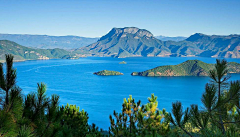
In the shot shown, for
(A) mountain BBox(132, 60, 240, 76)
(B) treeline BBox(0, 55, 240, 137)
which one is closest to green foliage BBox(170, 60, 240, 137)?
(B) treeline BBox(0, 55, 240, 137)

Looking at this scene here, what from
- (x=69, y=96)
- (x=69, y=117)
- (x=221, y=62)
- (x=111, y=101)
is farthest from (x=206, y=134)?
(x=69, y=96)

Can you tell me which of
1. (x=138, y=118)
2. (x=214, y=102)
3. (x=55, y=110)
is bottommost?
(x=138, y=118)

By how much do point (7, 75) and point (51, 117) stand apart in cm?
122

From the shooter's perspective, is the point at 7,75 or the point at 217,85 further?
the point at 217,85

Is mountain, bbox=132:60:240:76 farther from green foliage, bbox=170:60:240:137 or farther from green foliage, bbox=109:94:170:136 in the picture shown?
green foliage, bbox=170:60:240:137

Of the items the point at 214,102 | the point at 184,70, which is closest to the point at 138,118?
the point at 214,102

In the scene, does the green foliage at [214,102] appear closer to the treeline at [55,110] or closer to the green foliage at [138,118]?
the treeline at [55,110]

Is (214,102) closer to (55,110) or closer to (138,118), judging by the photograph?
(55,110)

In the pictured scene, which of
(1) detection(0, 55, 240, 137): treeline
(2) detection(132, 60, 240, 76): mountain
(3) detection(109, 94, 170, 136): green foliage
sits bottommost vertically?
(2) detection(132, 60, 240, 76): mountain

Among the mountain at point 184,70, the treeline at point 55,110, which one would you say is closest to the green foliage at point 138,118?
the treeline at point 55,110

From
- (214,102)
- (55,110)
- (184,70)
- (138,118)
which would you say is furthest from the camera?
(184,70)

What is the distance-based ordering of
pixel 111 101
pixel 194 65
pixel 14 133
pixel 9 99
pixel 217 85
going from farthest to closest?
pixel 194 65 → pixel 111 101 → pixel 217 85 → pixel 9 99 → pixel 14 133

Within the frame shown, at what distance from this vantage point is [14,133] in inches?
146

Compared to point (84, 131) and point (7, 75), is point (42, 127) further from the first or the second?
point (84, 131)
